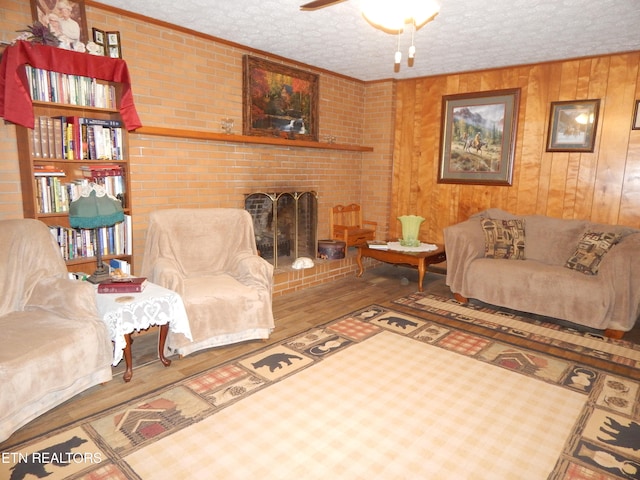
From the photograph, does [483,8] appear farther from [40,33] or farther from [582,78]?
[40,33]

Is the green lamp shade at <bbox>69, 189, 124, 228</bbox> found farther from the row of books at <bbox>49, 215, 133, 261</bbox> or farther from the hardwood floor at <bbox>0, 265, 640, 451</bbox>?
the hardwood floor at <bbox>0, 265, 640, 451</bbox>

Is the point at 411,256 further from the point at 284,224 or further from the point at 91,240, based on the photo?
the point at 91,240

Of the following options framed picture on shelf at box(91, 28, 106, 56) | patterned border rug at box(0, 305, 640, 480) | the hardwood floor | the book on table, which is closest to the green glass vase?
the book on table

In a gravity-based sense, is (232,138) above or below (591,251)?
above

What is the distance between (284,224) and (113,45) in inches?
95.3

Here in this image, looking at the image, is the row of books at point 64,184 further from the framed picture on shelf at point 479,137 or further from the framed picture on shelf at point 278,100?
the framed picture on shelf at point 479,137

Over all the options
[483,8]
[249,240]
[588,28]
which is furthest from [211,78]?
[588,28]

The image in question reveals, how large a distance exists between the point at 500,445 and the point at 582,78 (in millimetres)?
3910

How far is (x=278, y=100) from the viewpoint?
445 cm

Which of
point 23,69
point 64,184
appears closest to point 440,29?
point 23,69

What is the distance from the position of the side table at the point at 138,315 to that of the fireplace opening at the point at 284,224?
181 centimetres

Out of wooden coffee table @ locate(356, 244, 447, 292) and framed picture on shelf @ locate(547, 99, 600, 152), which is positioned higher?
framed picture on shelf @ locate(547, 99, 600, 152)

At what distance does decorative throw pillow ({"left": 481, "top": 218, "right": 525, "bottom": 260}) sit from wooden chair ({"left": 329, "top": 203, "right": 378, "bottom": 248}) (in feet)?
4.92

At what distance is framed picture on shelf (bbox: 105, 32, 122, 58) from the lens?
9.85ft
